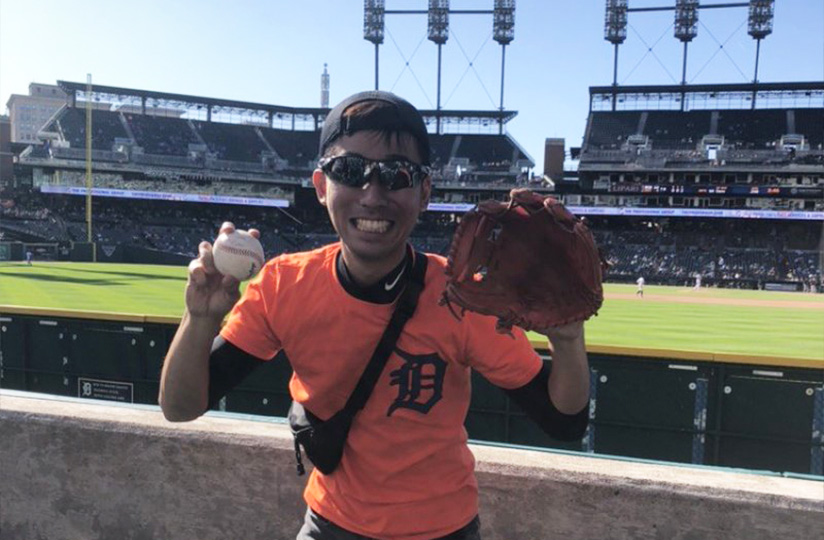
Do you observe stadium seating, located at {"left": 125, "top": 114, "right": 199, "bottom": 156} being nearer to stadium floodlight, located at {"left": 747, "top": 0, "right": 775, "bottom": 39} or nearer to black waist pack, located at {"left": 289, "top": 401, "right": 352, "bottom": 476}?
stadium floodlight, located at {"left": 747, "top": 0, "right": 775, "bottom": 39}

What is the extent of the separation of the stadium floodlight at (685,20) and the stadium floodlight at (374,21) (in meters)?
26.0

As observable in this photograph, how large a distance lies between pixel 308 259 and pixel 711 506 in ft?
5.84

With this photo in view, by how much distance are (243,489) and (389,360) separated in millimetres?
1435

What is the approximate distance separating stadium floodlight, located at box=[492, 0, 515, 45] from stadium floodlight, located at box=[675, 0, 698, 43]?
14.1m

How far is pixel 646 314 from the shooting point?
58.3 feet

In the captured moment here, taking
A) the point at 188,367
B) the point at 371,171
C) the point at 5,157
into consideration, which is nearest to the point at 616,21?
the point at 5,157

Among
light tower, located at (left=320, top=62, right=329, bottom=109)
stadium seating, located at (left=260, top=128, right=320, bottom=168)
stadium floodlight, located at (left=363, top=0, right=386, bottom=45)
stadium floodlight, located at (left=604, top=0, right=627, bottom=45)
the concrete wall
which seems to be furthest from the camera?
light tower, located at (left=320, top=62, right=329, bottom=109)

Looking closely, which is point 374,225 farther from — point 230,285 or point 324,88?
point 324,88

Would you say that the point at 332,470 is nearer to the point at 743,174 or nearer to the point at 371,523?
the point at 371,523

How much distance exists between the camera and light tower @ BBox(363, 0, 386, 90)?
5762 centimetres

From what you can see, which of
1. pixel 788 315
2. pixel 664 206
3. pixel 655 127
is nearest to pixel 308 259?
pixel 788 315

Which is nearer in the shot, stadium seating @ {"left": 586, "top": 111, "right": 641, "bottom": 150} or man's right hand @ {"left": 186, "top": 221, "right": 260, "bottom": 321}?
man's right hand @ {"left": 186, "top": 221, "right": 260, "bottom": 321}

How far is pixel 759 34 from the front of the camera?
51625mm

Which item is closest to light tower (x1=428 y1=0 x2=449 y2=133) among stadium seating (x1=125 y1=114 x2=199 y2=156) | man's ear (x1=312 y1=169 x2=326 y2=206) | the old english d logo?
stadium seating (x1=125 y1=114 x2=199 y2=156)
